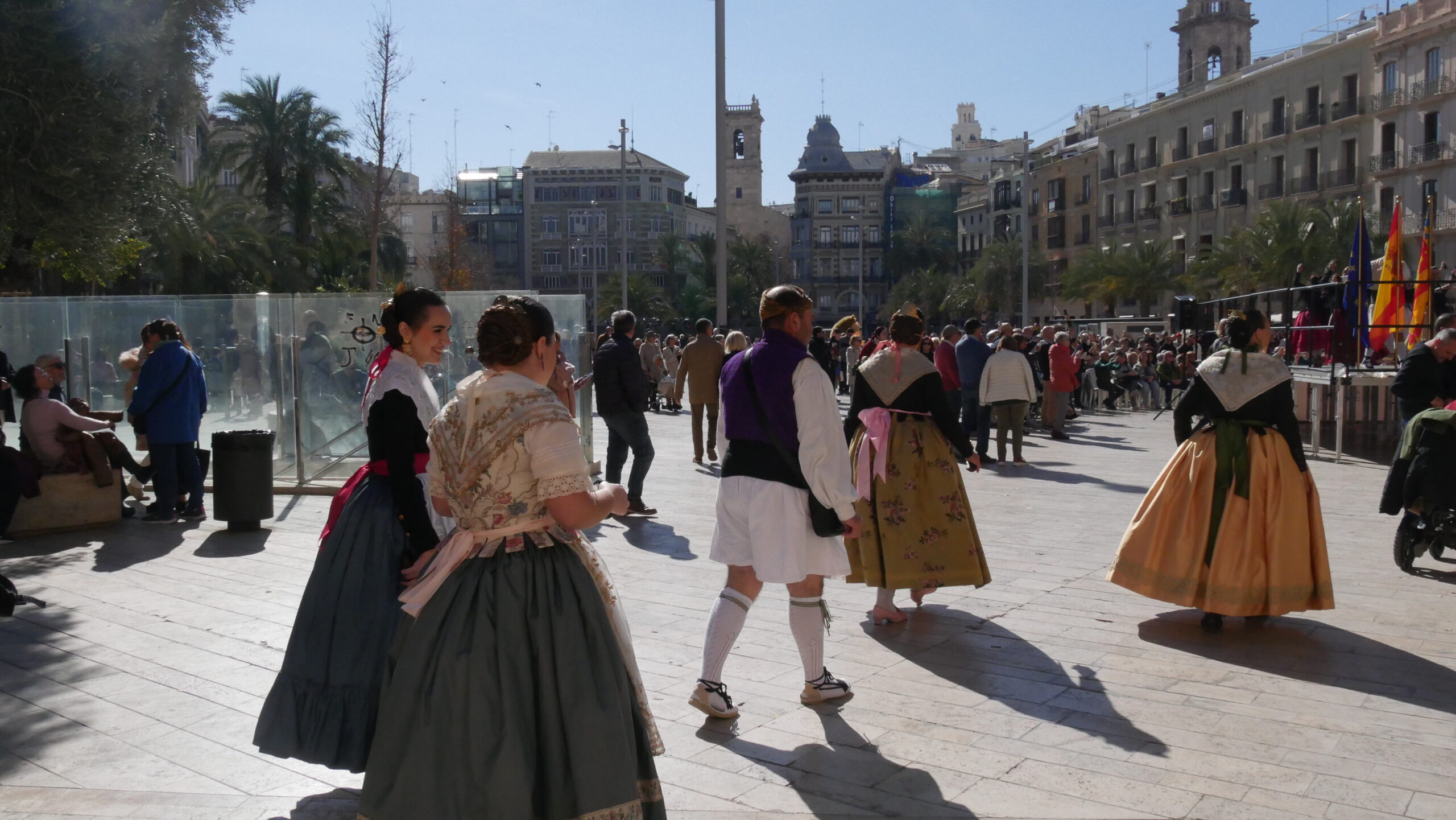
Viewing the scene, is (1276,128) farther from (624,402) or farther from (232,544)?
(232,544)

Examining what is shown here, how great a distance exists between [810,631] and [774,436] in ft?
2.88

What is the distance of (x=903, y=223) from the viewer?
9506 cm

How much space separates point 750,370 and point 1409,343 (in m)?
13.0

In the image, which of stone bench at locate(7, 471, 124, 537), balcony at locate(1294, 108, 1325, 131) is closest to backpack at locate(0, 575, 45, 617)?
stone bench at locate(7, 471, 124, 537)

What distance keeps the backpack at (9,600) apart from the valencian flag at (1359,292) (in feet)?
44.4

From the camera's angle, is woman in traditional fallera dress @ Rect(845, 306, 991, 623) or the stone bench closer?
woman in traditional fallera dress @ Rect(845, 306, 991, 623)

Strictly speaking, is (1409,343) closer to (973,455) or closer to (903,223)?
(973,455)

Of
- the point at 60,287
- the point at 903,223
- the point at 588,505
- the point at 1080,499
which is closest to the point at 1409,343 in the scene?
the point at 1080,499

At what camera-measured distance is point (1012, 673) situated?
575 cm

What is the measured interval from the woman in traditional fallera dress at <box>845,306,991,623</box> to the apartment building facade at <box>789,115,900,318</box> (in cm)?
9046

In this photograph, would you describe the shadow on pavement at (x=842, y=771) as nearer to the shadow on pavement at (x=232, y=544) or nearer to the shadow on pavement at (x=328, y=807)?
the shadow on pavement at (x=328, y=807)

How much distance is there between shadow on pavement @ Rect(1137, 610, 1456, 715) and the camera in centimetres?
545

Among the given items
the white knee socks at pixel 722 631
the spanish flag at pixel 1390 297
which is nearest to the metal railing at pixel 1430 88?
the spanish flag at pixel 1390 297

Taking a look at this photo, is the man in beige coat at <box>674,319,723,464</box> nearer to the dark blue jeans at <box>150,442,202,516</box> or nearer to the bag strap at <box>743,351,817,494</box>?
the dark blue jeans at <box>150,442,202,516</box>
